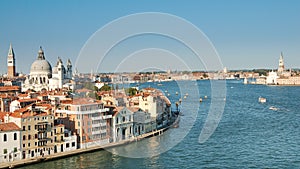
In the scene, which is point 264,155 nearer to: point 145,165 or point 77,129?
point 145,165

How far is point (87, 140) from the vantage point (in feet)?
22.4

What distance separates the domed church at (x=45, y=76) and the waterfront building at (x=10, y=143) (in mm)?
10999

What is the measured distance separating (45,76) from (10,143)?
41.4 ft

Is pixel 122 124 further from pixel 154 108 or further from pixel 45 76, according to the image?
pixel 45 76

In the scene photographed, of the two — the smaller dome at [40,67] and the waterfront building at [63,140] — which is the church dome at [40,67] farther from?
the waterfront building at [63,140]

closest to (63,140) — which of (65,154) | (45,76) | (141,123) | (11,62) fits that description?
(65,154)

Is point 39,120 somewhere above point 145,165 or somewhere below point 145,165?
above

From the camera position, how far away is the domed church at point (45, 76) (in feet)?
56.9

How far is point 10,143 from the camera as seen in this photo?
588 cm

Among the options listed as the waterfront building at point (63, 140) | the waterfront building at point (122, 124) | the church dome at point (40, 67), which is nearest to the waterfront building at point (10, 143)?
the waterfront building at point (63, 140)

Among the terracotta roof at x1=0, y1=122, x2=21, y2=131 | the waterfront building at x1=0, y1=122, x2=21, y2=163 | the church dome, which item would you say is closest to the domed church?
the church dome

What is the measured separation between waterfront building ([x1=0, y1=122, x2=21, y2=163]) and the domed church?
36.1ft

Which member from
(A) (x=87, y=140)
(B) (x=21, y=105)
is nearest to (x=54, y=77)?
(B) (x=21, y=105)

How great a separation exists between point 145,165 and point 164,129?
298cm
